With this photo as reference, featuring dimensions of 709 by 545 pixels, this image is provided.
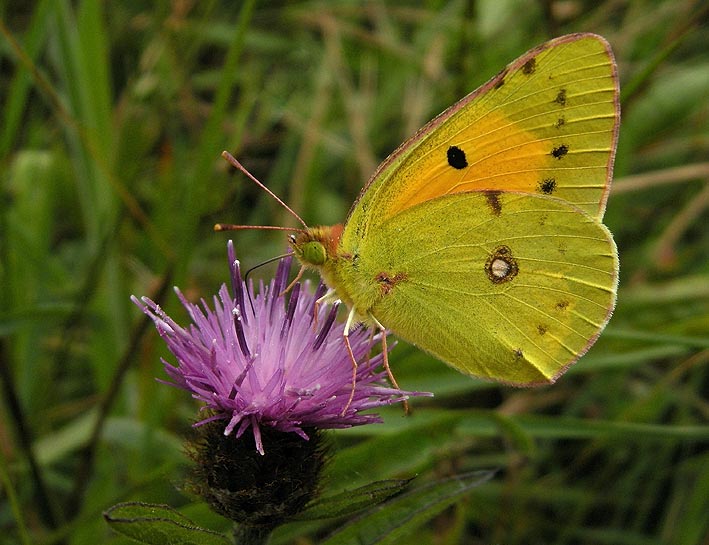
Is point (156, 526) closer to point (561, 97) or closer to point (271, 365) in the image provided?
point (271, 365)

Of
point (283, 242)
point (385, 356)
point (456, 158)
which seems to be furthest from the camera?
point (283, 242)

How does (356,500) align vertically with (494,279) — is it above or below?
below

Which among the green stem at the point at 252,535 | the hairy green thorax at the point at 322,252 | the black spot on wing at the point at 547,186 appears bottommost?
the green stem at the point at 252,535

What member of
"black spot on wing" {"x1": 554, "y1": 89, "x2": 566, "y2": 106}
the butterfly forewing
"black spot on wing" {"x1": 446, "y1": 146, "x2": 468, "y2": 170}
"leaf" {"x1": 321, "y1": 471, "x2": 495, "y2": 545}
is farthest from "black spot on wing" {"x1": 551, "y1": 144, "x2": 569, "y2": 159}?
"leaf" {"x1": 321, "y1": 471, "x2": 495, "y2": 545}

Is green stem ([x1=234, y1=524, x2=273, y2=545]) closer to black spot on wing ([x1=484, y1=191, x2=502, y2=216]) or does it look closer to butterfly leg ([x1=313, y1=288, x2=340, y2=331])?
butterfly leg ([x1=313, y1=288, x2=340, y2=331])

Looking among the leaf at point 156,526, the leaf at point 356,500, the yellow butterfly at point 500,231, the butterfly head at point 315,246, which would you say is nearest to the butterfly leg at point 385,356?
the yellow butterfly at point 500,231

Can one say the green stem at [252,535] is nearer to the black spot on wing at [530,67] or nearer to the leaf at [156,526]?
the leaf at [156,526]

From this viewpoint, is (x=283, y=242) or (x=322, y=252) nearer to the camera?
(x=322, y=252)

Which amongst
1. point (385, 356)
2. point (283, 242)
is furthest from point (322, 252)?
point (283, 242)
